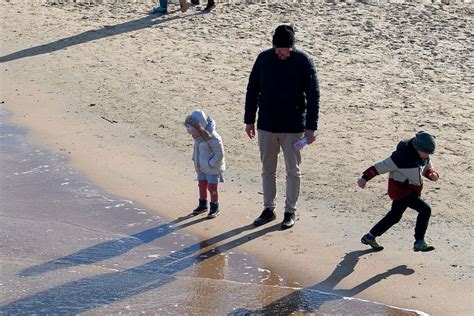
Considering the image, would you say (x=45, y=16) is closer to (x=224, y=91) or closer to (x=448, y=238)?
(x=224, y=91)

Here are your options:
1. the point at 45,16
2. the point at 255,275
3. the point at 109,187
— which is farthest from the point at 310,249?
the point at 45,16

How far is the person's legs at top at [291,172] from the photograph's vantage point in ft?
29.4

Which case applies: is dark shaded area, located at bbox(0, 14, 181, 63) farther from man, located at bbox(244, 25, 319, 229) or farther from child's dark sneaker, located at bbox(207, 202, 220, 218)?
man, located at bbox(244, 25, 319, 229)

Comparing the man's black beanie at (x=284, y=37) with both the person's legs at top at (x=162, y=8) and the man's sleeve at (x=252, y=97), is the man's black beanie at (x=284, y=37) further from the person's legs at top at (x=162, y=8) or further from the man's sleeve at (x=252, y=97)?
the person's legs at top at (x=162, y=8)

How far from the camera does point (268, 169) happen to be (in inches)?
363

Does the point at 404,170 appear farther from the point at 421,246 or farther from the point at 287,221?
the point at 287,221

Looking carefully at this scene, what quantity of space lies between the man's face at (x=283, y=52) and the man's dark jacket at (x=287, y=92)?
0.05 meters

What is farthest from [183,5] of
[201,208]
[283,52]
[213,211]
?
[283,52]

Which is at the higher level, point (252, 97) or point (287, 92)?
point (287, 92)

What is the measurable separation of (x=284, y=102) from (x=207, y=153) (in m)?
1.00

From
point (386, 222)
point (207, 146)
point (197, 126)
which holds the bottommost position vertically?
point (386, 222)

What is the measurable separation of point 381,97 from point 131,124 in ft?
11.0

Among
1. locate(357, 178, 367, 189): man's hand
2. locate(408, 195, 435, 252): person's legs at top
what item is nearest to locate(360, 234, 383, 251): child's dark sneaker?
locate(408, 195, 435, 252): person's legs at top

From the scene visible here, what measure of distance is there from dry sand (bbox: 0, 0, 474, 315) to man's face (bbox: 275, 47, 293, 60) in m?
1.69
